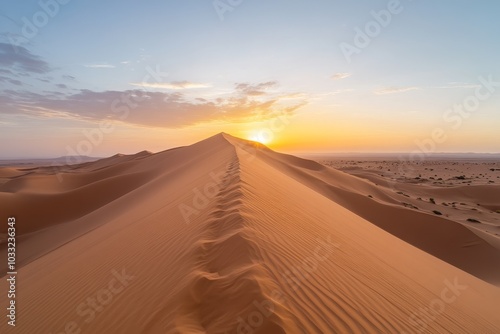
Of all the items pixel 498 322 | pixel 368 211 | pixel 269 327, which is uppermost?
pixel 269 327

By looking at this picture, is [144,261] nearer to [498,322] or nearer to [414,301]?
[414,301]

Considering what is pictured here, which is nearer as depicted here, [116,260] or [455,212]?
[116,260]

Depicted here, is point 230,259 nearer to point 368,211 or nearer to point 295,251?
point 295,251

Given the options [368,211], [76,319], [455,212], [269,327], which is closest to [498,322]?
[269,327]

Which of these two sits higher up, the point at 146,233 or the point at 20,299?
the point at 146,233

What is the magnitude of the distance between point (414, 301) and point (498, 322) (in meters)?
1.91

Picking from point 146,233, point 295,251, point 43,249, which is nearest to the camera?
point 295,251

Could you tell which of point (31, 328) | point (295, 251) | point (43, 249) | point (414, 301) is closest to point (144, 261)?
point (31, 328)

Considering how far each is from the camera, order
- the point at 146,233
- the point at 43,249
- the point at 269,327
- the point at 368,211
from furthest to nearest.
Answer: the point at 368,211, the point at 43,249, the point at 146,233, the point at 269,327

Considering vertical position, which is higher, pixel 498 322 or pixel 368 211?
pixel 498 322

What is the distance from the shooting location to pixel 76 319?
3.38m

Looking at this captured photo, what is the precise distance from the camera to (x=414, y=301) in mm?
3652

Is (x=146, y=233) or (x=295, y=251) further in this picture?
(x=146, y=233)

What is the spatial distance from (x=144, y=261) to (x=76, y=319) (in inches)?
41.7
